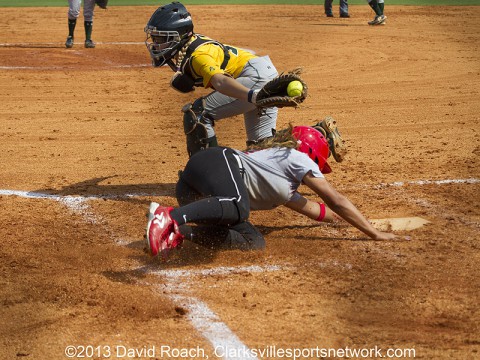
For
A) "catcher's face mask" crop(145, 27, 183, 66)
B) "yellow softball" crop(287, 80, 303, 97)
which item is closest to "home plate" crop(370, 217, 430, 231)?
"yellow softball" crop(287, 80, 303, 97)

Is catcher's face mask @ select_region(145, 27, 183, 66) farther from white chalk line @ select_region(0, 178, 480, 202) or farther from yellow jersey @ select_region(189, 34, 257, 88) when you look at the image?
white chalk line @ select_region(0, 178, 480, 202)

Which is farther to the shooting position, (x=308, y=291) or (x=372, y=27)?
(x=372, y=27)

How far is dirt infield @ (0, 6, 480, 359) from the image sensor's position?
4188 mm

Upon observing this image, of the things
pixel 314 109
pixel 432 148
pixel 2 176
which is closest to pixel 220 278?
pixel 2 176

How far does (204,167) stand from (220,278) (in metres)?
0.71

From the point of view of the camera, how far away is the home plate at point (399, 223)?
19.0 feet

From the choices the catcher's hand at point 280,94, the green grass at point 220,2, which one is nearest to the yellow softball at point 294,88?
the catcher's hand at point 280,94

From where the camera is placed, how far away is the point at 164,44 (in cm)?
628

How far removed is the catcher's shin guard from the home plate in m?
1.39

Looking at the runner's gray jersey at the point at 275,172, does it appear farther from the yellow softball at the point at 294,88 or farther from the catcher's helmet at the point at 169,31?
the catcher's helmet at the point at 169,31

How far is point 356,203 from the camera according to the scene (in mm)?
6375

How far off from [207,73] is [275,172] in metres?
1.09

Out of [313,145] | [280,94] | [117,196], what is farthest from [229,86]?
[117,196]

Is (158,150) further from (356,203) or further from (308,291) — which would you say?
(308,291)
